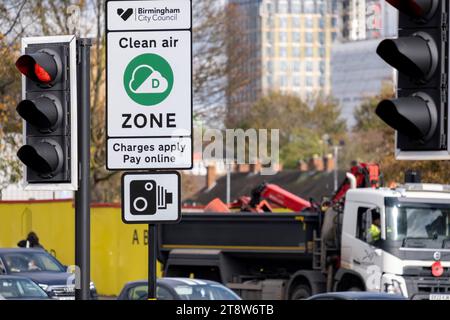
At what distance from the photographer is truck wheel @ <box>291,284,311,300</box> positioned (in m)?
25.9

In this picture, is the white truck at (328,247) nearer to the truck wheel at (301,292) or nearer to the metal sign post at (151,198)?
the truck wheel at (301,292)

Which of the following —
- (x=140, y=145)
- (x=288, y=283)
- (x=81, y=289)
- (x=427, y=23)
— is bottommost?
(x=288, y=283)

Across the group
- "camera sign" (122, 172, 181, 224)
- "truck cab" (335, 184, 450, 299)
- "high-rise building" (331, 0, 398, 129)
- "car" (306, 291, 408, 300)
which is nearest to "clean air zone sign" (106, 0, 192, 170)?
"camera sign" (122, 172, 181, 224)

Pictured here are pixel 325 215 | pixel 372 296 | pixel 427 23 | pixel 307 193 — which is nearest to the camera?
pixel 427 23

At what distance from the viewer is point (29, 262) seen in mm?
24891

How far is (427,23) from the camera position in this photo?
276 inches

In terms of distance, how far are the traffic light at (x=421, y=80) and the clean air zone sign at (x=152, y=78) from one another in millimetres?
2004

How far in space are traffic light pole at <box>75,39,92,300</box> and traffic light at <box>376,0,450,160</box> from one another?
317 cm

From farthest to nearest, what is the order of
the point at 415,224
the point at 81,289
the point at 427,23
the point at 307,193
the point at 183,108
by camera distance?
the point at 307,193 < the point at 415,224 < the point at 81,289 < the point at 183,108 < the point at 427,23

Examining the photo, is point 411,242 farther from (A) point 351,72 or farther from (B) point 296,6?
(B) point 296,6

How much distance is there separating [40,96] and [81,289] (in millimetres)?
1489
